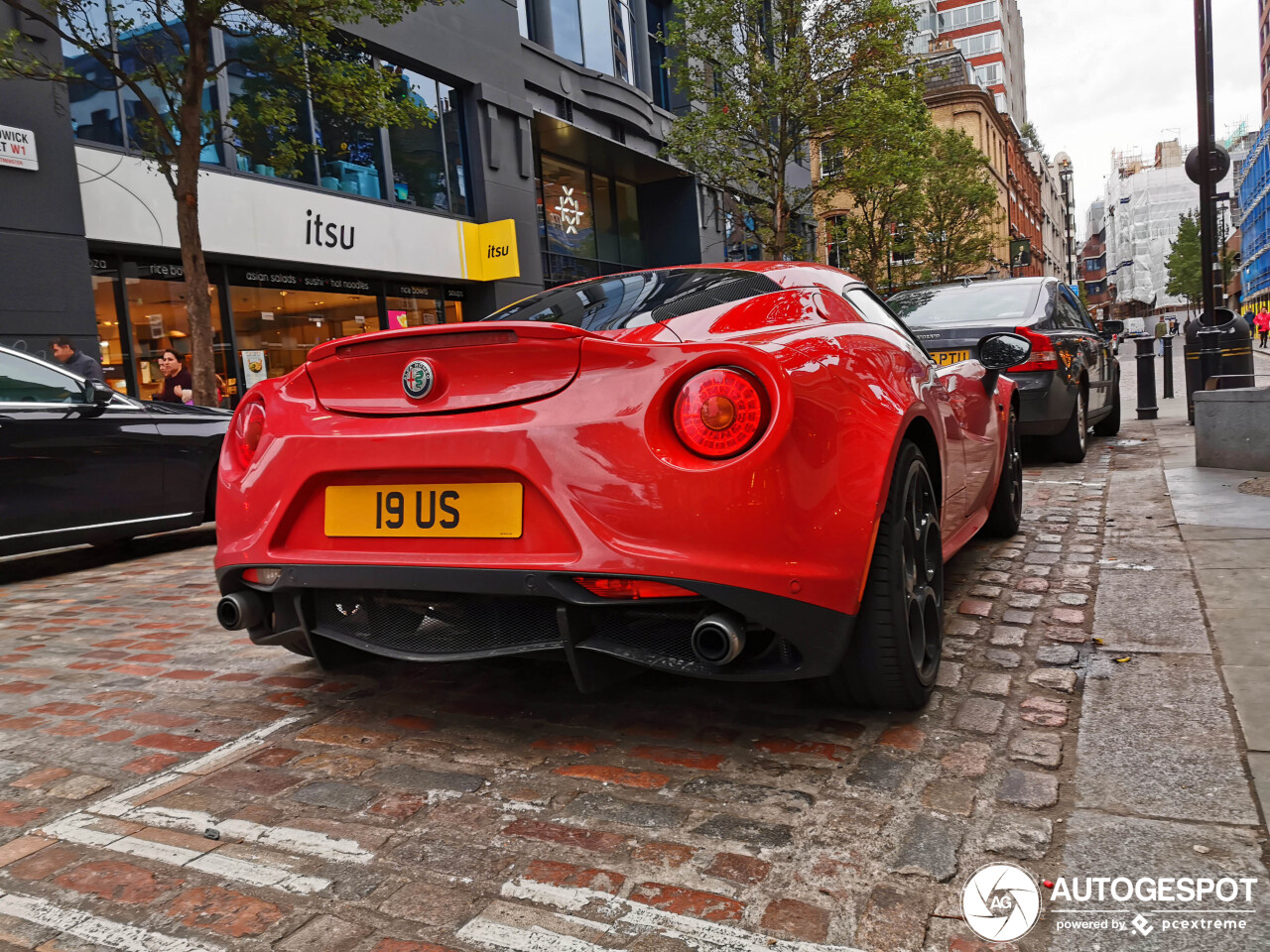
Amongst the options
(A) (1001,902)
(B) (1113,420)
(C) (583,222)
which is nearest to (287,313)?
(C) (583,222)

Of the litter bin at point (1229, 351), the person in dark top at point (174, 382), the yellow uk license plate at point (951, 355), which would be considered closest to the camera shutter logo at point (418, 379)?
the yellow uk license plate at point (951, 355)

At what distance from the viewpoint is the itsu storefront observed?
456 inches

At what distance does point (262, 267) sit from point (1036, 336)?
35.2 ft

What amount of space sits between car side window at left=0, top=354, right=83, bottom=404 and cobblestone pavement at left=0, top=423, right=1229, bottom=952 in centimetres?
288

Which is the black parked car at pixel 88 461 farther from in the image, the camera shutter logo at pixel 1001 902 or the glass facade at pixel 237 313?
the camera shutter logo at pixel 1001 902

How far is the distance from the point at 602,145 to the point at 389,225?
7.79 metres

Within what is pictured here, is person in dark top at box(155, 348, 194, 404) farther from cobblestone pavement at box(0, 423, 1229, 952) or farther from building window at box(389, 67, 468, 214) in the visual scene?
cobblestone pavement at box(0, 423, 1229, 952)

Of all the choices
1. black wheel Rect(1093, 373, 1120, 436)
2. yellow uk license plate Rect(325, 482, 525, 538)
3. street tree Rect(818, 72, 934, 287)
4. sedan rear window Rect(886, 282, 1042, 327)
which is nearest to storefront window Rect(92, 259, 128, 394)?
sedan rear window Rect(886, 282, 1042, 327)

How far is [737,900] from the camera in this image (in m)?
1.83

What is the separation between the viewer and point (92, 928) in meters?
1.83

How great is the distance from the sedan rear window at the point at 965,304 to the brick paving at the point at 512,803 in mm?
4410

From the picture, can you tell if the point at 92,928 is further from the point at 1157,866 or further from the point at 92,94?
the point at 92,94

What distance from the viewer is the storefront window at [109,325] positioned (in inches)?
451

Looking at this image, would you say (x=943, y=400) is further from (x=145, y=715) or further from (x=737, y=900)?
(x=145, y=715)
